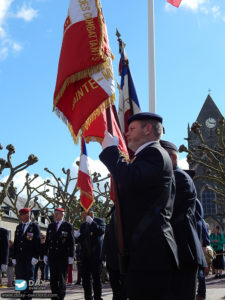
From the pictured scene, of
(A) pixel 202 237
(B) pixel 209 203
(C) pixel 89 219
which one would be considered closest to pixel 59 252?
(C) pixel 89 219

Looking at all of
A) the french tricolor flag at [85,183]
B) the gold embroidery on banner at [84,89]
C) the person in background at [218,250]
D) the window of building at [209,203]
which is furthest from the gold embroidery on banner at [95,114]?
the window of building at [209,203]

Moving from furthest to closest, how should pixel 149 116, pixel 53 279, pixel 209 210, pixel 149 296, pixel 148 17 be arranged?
pixel 209 210, pixel 53 279, pixel 148 17, pixel 149 116, pixel 149 296

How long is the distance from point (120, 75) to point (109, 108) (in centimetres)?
265

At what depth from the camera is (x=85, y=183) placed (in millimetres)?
9102

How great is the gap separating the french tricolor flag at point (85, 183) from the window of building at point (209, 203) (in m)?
45.8

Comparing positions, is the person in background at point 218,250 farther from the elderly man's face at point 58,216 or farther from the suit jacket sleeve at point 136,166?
the suit jacket sleeve at point 136,166

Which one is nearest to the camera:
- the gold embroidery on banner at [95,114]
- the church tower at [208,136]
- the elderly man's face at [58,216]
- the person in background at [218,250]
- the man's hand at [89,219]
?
the gold embroidery on banner at [95,114]

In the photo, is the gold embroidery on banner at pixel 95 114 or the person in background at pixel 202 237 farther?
the person in background at pixel 202 237

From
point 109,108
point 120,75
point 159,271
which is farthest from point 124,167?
point 120,75

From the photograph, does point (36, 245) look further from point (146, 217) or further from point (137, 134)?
point (146, 217)

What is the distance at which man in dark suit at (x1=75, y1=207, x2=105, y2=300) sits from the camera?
326 inches

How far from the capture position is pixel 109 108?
532cm

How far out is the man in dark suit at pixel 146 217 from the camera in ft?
9.34

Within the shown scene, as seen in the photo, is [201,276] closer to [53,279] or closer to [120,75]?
[53,279]
